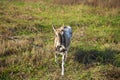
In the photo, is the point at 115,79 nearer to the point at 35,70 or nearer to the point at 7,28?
the point at 35,70

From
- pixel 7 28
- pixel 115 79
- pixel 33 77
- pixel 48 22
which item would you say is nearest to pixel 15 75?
pixel 33 77

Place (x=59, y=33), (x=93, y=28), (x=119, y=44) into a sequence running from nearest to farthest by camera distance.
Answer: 1. (x=59, y=33)
2. (x=119, y=44)
3. (x=93, y=28)

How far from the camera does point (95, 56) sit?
30.8 feet

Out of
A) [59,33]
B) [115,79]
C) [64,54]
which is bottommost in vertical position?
[115,79]

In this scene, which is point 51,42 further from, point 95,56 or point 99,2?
point 99,2

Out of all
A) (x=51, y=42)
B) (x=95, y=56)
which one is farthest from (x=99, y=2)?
(x=95, y=56)

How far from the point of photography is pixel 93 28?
41.3ft

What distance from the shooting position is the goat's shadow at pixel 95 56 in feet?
29.7

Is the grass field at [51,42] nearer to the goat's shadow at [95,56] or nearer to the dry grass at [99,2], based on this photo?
the goat's shadow at [95,56]

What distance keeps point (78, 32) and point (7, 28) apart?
2777 mm

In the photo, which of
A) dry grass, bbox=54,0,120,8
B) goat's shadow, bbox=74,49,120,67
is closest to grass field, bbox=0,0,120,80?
goat's shadow, bbox=74,49,120,67

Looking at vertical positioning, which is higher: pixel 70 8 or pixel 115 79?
pixel 70 8

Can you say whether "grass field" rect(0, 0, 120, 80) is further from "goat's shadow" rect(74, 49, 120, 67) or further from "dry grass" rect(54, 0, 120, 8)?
"dry grass" rect(54, 0, 120, 8)

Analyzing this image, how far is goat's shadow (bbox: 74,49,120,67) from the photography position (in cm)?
904
